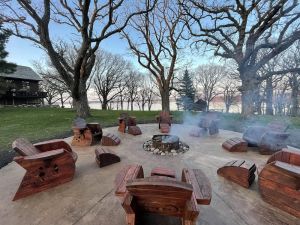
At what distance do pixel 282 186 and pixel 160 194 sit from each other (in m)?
1.77

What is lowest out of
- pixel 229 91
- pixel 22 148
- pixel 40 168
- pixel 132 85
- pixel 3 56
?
pixel 40 168

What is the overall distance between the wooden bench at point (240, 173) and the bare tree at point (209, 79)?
26.2 m

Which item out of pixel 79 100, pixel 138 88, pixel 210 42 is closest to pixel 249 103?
pixel 210 42

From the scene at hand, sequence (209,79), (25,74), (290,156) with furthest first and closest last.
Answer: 1. (209,79)
2. (25,74)
3. (290,156)

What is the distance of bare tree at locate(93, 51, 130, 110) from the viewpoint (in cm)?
2337

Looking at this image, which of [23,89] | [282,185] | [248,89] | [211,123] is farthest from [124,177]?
[23,89]

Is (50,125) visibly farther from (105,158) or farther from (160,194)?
(160,194)

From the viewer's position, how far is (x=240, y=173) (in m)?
2.76

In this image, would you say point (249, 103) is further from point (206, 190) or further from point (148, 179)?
point (148, 179)

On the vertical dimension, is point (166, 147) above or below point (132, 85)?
below

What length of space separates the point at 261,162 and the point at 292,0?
8659mm

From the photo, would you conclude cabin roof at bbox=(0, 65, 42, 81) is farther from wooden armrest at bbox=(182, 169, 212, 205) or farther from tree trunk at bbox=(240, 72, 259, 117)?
wooden armrest at bbox=(182, 169, 212, 205)

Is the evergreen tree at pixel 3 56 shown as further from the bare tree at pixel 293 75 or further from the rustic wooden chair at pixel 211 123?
the bare tree at pixel 293 75

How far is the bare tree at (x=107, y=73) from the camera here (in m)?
23.4
